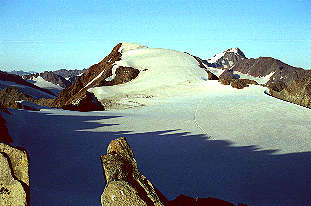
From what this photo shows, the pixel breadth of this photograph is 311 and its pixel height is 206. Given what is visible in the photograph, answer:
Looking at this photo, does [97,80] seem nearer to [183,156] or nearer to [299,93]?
[299,93]

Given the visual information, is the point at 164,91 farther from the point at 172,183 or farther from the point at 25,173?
the point at 25,173

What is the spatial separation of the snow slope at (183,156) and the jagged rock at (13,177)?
0.91m

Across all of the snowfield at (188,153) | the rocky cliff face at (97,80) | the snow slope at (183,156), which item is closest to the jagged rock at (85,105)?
the snowfield at (188,153)

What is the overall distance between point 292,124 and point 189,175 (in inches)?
305

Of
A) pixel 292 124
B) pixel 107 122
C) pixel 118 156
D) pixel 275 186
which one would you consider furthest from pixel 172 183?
pixel 292 124

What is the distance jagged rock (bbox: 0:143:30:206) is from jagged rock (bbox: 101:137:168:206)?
103 centimetres

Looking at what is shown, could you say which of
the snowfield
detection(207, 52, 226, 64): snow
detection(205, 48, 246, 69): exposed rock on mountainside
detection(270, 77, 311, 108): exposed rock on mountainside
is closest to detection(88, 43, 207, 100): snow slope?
detection(270, 77, 311, 108): exposed rock on mountainside

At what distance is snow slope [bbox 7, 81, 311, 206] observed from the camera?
20.3 ft

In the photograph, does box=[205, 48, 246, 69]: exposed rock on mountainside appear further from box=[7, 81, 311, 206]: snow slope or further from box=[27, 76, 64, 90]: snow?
box=[7, 81, 311, 206]: snow slope

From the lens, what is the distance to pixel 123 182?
3.45m

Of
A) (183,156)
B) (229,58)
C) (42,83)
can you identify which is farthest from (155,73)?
(229,58)

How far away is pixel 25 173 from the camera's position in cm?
372

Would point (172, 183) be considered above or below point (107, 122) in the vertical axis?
below

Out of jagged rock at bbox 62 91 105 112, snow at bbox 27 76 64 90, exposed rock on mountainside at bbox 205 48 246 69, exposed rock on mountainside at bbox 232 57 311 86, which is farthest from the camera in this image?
exposed rock on mountainside at bbox 205 48 246 69
